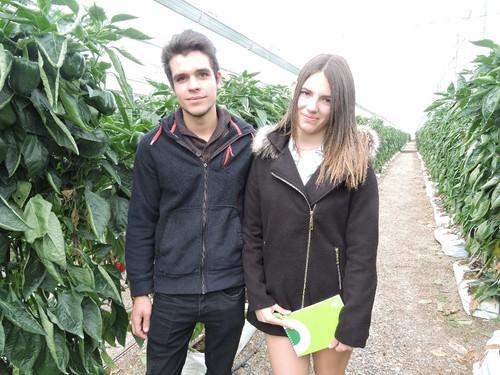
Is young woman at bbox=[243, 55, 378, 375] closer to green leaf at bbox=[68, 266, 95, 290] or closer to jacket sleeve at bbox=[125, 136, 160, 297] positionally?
jacket sleeve at bbox=[125, 136, 160, 297]

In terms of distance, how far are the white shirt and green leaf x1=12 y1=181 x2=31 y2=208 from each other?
0.87m

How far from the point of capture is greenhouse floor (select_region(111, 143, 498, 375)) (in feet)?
8.73

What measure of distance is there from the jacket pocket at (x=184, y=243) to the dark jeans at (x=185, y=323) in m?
0.11

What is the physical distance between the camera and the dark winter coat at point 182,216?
148cm

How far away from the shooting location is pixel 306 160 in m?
1.52

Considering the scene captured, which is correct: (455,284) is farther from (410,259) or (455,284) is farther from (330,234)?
(330,234)

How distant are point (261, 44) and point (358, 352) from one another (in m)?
6.12

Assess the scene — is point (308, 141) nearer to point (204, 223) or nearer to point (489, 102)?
point (204, 223)

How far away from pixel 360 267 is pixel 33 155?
1.06 m

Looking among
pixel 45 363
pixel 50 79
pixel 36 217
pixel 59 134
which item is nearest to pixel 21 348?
pixel 45 363

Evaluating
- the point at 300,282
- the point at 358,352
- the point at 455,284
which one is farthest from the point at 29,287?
the point at 455,284

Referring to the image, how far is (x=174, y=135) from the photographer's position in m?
1.48

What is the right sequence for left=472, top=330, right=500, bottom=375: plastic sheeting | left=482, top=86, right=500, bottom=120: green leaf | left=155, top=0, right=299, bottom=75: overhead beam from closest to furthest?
left=472, top=330, right=500, bottom=375: plastic sheeting
left=482, top=86, right=500, bottom=120: green leaf
left=155, top=0, right=299, bottom=75: overhead beam

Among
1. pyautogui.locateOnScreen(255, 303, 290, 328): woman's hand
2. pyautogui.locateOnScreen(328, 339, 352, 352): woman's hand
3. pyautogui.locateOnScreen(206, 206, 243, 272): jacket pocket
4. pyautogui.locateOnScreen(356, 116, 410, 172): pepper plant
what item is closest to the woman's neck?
pyautogui.locateOnScreen(206, 206, 243, 272): jacket pocket
